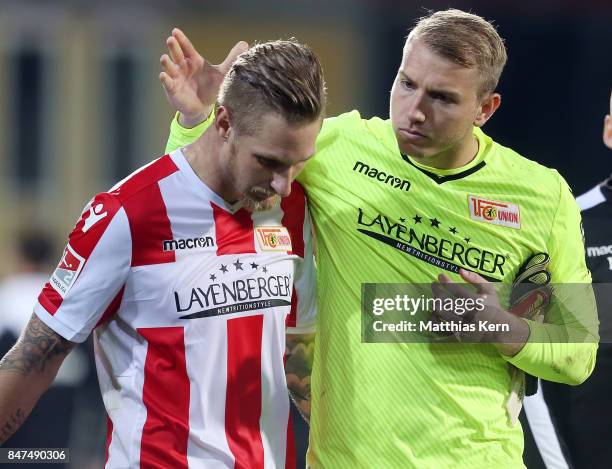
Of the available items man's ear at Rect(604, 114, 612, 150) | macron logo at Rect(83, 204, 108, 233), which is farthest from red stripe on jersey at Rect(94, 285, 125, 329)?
man's ear at Rect(604, 114, 612, 150)

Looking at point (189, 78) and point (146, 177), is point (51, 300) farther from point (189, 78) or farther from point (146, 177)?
point (189, 78)

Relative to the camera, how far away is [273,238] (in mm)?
3742

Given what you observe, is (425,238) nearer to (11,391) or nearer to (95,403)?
(11,391)

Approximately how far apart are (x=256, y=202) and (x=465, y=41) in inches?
35.3

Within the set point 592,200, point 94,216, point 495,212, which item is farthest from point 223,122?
point 592,200

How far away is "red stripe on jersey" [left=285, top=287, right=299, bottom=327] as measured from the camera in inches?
155

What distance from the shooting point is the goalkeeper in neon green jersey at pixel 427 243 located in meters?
3.78

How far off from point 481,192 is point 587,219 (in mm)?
1051

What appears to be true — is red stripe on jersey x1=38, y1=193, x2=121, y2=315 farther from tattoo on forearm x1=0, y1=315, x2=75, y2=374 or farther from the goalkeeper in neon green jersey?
the goalkeeper in neon green jersey

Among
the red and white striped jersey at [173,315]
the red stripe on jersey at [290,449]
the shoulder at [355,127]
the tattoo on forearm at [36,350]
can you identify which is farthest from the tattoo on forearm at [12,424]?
the shoulder at [355,127]

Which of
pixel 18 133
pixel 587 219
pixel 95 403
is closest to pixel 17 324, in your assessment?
pixel 95 403

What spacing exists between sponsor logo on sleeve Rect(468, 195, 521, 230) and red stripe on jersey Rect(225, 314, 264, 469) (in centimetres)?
82

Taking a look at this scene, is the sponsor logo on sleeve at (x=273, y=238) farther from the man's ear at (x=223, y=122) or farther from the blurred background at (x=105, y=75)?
the blurred background at (x=105, y=75)

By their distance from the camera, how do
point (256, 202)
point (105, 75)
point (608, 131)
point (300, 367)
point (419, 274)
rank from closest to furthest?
point (256, 202) < point (419, 274) < point (300, 367) < point (608, 131) < point (105, 75)
